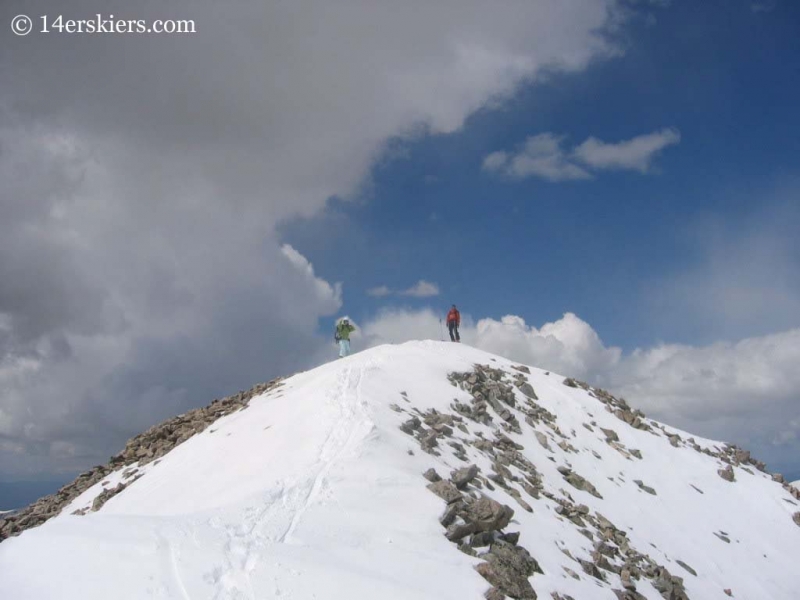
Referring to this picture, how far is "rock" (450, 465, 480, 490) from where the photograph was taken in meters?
14.7

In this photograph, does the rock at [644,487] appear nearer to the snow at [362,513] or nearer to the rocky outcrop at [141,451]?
the snow at [362,513]

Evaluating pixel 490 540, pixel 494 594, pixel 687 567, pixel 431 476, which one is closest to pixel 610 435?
pixel 687 567

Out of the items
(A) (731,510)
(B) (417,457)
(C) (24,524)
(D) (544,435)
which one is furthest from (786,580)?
(C) (24,524)

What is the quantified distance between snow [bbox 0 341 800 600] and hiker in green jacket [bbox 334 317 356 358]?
2.31m

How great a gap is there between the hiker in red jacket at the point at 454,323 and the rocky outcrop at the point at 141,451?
44.3 ft

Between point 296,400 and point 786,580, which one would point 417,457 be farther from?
point 786,580

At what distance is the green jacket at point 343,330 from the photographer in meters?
32.3

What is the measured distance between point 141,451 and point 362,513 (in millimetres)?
18930

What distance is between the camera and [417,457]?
15656 millimetres

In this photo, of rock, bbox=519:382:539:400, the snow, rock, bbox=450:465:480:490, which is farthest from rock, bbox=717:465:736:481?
rock, bbox=450:465:480:490

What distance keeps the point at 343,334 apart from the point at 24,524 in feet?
60.0

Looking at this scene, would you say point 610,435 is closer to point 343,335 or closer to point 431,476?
point 343,335

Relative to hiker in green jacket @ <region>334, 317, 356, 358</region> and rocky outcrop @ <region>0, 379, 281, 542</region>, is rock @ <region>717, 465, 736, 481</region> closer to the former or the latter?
hiker in green jacket @ <region>334, 317, 356, 358</region>

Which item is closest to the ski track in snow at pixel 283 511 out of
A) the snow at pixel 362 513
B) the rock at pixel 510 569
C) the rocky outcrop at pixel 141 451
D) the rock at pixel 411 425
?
the snow at pixel 362 513
